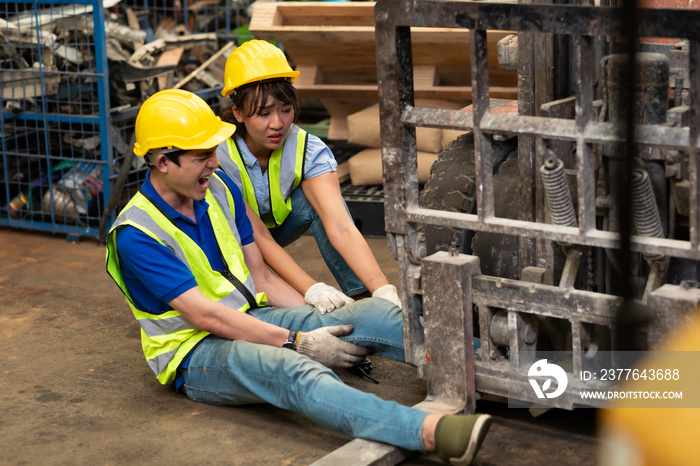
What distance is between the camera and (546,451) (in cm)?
290

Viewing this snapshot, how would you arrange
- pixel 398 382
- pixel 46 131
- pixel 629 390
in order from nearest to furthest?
pixel 629 390 < pixel 398 382 < pixel 46 131

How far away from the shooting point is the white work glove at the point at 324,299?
3.56 m

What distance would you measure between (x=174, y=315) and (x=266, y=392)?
0.45 metres

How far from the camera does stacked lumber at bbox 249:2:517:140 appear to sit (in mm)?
5832

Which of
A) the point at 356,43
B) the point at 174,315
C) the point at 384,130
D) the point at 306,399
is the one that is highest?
the point at 356,43

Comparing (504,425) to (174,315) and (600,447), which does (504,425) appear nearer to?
(600,447)

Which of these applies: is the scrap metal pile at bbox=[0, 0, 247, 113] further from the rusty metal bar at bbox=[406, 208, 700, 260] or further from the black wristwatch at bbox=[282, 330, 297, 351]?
the rusty metal bar at bbox=[406, 208, 700, 260]

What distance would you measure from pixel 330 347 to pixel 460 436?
30.2 inches

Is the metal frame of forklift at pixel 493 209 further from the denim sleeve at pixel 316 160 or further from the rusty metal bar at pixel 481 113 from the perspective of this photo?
the denim sleeve at pixel 316 160

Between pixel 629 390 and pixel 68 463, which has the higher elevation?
pixel 629 390

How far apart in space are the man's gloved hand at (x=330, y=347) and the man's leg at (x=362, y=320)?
5 centimetres

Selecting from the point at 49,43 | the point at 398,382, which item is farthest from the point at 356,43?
the point at 398,382

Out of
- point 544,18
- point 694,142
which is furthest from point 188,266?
Answer: point 694,142

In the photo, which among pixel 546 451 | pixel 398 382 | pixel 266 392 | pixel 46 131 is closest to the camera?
pixel 546 451
